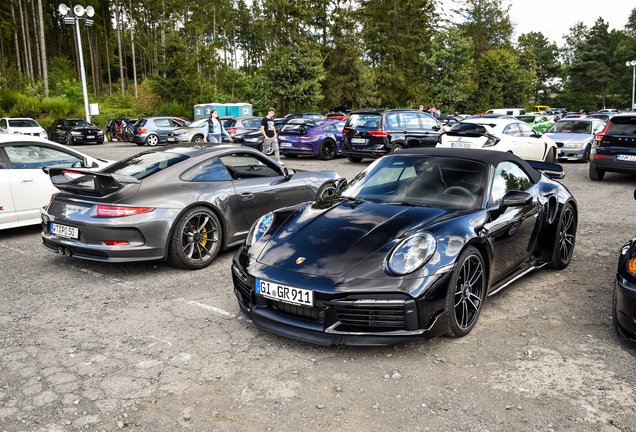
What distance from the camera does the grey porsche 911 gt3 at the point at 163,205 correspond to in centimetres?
535

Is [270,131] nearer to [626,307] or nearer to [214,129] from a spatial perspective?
[214,129]

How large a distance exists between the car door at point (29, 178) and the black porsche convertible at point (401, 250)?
15.1ft

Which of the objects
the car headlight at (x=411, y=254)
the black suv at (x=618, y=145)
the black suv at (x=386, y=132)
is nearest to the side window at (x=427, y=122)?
the black suv at (x=386, y=132)

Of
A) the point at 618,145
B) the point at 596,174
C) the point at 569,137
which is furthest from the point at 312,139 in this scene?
the point at 618,145

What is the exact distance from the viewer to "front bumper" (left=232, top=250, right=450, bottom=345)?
3.46m

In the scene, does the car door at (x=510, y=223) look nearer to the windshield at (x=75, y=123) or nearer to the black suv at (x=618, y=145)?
the black suv at (x=618, y=145)

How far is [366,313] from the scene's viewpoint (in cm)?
349

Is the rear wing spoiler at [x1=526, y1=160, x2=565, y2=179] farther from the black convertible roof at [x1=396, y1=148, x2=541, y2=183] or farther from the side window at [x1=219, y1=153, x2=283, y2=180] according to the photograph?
the side window at [x1=219, y1=153, x2=283, y2=180]

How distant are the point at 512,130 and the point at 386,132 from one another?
3595mm

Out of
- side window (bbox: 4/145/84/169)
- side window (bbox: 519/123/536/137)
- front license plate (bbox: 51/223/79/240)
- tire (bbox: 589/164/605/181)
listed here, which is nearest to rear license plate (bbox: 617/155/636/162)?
tire (bbox: 589/164/605/181)

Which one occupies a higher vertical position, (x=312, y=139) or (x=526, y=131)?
(x=526, y=131)

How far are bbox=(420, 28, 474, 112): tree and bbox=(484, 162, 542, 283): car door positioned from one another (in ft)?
131

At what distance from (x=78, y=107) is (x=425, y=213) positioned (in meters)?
38.8

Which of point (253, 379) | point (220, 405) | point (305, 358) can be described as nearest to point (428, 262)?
point (305, 358)
